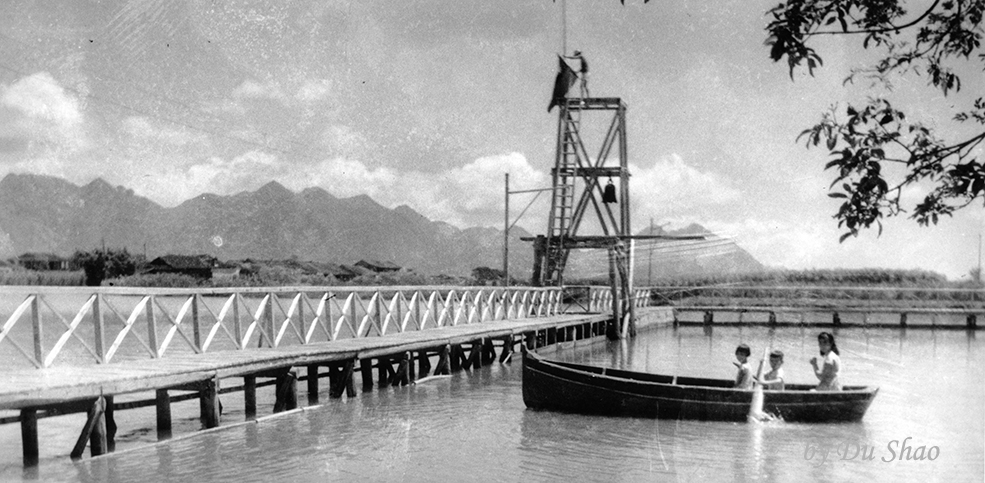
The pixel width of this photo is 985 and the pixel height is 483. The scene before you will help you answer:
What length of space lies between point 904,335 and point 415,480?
36.5 meters

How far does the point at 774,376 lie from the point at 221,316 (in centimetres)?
1000

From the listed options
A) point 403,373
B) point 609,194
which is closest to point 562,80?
point 609,194

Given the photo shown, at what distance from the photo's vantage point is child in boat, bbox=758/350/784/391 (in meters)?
16.1

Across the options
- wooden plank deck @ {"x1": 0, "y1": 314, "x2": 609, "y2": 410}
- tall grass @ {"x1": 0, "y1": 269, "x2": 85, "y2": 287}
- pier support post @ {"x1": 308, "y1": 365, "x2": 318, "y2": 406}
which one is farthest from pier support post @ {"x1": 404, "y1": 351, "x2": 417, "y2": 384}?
tall grass @ {"x1": 0, "y1": 269, "x2": 85, "y2": 287}

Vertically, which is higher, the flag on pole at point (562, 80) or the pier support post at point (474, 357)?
the flag on pole at point (562, 80)

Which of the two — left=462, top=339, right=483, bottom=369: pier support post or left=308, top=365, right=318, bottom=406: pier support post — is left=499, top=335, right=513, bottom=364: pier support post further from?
left=308, top=365, right=318, bottom=406: pier support post

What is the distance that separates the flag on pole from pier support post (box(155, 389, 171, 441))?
2383 cm

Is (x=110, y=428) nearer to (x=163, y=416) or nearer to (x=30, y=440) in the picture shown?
(x=163, y=416)

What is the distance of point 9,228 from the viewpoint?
70.1 m

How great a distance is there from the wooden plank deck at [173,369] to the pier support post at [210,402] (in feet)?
0.61

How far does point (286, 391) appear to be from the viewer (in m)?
16.3

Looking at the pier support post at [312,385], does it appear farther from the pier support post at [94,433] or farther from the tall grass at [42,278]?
the tall grass at [42,278]

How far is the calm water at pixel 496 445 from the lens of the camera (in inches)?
477

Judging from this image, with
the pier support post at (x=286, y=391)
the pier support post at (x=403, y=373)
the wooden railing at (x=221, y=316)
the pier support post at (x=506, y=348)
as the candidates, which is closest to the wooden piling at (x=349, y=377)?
the wooden railing at (x=221, y=316)
